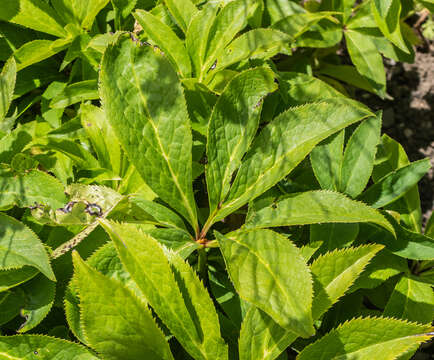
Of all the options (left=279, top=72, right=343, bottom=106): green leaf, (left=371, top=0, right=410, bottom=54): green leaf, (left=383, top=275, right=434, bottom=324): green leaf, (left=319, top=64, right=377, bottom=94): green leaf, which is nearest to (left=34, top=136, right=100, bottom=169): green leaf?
(left=279, top=72, right=343, bottom=106): green leaf

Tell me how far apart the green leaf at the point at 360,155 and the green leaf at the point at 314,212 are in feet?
0.89

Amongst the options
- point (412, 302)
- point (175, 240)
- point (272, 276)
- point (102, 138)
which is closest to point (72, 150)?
point (102, 138)

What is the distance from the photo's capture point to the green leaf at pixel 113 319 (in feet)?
3.21

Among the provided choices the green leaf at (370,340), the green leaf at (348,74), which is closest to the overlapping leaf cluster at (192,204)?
the green leaf at (370,340)

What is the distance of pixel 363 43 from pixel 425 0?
290mm

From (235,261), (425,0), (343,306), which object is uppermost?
(425,0)

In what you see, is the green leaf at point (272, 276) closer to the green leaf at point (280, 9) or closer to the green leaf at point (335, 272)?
the green leaf at point (335, 272)

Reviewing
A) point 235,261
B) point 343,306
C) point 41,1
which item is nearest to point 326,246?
point 343,306

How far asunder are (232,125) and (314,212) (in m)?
0.35

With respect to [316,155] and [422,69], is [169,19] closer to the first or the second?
[316,155]

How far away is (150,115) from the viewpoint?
1.24 meters

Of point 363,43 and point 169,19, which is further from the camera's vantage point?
point 363,43

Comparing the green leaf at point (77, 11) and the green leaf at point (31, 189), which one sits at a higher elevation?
the green leaf at point (77, 11)

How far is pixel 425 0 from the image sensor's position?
184 cm
